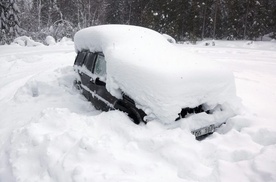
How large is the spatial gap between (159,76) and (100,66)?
1610mm

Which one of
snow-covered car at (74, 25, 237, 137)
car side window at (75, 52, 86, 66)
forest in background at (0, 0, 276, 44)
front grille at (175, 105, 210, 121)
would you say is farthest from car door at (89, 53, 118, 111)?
forest in background at (0, 0, 276, 44)

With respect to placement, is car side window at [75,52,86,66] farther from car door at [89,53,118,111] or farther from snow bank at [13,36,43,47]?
snow bank at [13,36,43,47]

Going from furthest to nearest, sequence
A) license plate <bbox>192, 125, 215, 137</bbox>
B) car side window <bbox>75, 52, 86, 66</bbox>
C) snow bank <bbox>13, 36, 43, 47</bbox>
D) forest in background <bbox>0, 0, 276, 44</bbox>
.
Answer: forest in background <bbox>0, 0, 276, 44</bbox>
snow bank <bbox>13, 36, 43, 47</bbox>
car side window <bbox>75, 52, 86, 66</bbox>
license plate <bbox>192, 125, 215, 137</bbox>

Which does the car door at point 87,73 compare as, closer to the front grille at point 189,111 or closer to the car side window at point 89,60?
the car side window at point 89,60

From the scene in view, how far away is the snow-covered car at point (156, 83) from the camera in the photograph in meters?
3.64

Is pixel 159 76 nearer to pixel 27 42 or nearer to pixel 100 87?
pixel 100 87

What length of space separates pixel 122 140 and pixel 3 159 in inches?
66.0

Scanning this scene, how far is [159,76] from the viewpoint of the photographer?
3670 mm

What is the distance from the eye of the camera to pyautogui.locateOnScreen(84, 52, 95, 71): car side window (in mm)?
5151

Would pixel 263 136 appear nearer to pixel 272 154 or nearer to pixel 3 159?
pixel 272 154

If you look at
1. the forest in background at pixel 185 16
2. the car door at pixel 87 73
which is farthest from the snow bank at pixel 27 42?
the car door at pixel 87 73

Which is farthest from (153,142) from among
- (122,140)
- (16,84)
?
(16,84)

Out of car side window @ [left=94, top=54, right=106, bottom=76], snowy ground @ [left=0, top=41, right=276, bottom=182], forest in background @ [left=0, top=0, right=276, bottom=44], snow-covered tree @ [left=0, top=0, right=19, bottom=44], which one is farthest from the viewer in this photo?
forest in background @ [left=0, top=0, right=276, bottom=44]

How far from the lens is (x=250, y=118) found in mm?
4262
